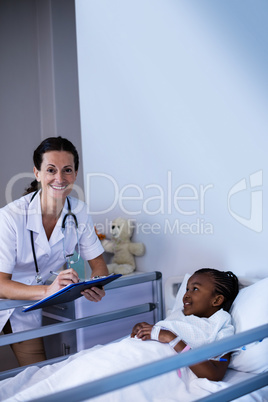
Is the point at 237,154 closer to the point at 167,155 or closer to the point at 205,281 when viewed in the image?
the point at 167,155

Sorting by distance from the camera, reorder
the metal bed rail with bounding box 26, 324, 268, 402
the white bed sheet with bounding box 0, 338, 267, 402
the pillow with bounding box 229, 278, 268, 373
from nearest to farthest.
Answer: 1. the metal bed rail with bounding box 26, 324, 268, 402
2. the white bed sheet with bounding box 0, 338, 267, 402
3. the pillow with bounding box 229, 278, 268, 373

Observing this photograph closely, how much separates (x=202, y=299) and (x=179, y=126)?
928 mm

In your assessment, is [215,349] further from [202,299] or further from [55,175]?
[55,175]

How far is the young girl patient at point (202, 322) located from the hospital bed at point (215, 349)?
60mm

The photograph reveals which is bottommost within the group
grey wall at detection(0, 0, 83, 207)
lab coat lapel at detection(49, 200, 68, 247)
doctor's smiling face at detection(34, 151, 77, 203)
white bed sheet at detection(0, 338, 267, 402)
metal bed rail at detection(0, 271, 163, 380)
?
white bed sheet at detection(0, 338, 267, 402)

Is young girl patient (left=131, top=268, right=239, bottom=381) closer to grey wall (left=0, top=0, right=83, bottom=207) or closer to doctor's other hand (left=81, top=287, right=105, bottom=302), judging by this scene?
doctor's other hand (left=81, top=287, right=105, bottom=302)

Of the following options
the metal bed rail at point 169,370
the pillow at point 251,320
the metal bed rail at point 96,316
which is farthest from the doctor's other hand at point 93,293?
the metal bed rail at point 169,370

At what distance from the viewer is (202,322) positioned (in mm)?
1759

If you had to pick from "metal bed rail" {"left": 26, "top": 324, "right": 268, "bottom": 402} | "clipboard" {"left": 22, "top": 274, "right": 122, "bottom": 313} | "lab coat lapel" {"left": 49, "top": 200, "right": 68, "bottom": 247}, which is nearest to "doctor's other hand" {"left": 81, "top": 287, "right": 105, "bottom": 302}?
"clipboard" {"left": 22, "top": 274, "right": 122, "bottom": 313}

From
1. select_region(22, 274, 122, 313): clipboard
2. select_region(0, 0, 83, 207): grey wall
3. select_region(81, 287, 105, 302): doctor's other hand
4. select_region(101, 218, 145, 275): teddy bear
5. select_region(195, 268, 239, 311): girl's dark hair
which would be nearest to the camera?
select_region(22, 274, 122, 313): clipboard

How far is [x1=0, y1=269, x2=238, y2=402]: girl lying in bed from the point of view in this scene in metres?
1.52

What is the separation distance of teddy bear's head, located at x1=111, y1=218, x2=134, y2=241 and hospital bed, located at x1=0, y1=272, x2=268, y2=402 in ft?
1.51

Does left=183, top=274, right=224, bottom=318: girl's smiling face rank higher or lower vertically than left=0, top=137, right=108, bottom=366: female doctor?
lower

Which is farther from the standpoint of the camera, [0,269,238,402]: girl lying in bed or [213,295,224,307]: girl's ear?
[213,295,224,307]: girl's ear
